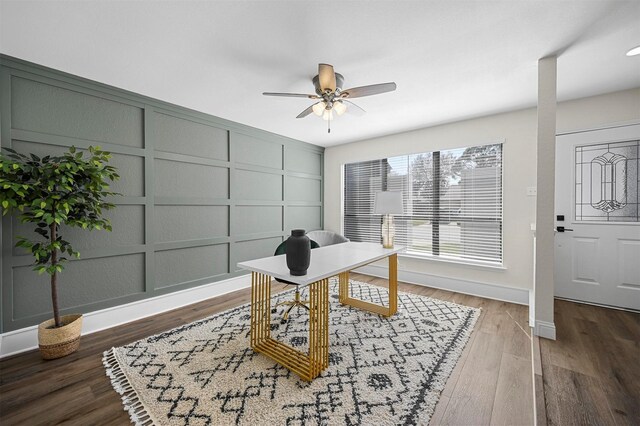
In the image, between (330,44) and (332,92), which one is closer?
(330,44)

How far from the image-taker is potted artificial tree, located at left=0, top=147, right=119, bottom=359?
194 cm

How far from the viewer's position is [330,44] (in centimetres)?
198

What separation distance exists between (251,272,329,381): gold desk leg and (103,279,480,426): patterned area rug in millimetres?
61

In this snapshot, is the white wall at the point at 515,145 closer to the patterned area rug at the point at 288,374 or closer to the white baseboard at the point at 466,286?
the white baseboard at the point at 466,286

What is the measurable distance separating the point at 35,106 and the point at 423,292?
4756 millimetres

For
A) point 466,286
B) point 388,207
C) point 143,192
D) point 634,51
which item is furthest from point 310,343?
point 634,51

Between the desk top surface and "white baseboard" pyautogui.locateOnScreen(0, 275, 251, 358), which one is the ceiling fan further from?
"white baseboard" pyautogui.locateOnScreen(0, 275, 251, 358)

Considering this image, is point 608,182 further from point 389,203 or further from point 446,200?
point 389,203

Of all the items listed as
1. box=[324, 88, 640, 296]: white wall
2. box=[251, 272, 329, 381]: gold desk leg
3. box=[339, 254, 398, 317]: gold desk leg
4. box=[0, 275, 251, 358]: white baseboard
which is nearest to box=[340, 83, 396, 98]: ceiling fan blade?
box=[251, 272, 329, 381]: gold desk leg

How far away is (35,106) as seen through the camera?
2.28 m

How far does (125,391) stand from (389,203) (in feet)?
9.49

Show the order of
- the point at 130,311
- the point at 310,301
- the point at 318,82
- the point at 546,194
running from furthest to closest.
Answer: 1. the point at 130,311
2. the point at 318,82
3. the point at 546,194
4. the point at 310,301

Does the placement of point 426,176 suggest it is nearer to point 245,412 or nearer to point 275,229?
point 275,229

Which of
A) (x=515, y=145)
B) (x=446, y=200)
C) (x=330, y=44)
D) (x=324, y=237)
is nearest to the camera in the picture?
(x=330, y=44)
